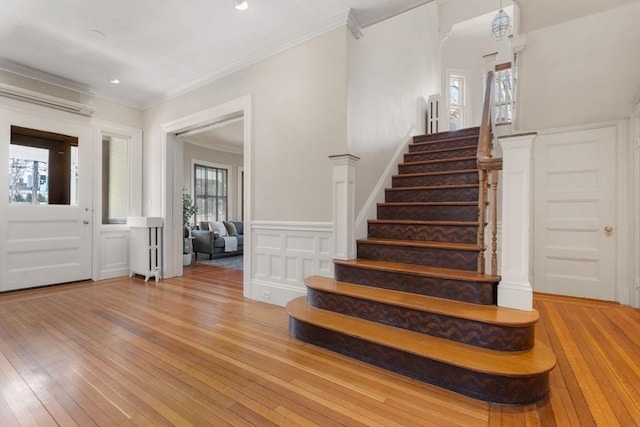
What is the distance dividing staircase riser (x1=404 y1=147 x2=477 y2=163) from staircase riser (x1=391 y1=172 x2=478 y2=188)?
570mm

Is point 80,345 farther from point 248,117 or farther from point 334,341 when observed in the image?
point 248,117

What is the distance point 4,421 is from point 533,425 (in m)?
2.60

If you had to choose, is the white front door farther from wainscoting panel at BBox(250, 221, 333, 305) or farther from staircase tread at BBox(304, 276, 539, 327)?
staircase tread at BBox(304, 276, 539, 327)

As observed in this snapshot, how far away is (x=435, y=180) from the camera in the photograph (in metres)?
3.57

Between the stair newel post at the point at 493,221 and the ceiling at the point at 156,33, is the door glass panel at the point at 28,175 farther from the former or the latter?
the stair newel post at the point at 493,221

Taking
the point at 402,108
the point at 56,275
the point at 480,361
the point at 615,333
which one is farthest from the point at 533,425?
the point at 56,275

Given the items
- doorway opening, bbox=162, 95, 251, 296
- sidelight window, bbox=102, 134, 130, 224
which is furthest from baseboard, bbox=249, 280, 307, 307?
sidelight window, bbox=102, 134, 130, 224

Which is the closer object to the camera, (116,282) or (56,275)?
(56,275)

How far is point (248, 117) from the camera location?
3.57 meters

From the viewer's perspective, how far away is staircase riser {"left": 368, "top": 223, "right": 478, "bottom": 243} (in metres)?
2.70

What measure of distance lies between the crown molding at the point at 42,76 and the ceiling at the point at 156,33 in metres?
0.01

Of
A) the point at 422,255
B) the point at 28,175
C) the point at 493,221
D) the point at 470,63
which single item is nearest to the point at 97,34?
the point at 28,175

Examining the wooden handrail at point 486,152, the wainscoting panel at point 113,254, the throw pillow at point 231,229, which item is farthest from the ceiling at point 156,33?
the throw pillow at point 231,229

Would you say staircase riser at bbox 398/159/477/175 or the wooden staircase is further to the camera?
staircase riser at bbox 398/159/477/175
